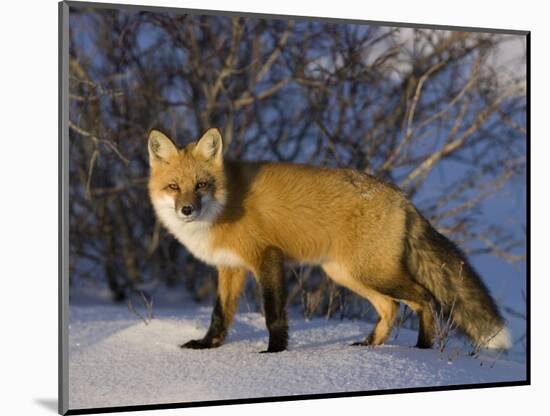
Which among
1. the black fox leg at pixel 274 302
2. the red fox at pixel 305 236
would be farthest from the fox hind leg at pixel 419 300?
the black fox leg at pixel 274 302

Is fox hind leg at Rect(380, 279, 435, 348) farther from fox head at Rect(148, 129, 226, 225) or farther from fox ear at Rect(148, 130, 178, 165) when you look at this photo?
fox ear at Rect(148, 130, 178, 165)

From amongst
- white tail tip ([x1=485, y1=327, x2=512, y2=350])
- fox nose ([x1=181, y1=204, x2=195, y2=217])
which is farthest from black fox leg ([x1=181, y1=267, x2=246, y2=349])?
white tail tip ([x1=485, y1=327, x2=512, y2=350])

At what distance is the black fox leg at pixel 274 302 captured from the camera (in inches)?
170

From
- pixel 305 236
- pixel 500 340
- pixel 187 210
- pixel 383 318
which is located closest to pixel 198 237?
pixel 187 210

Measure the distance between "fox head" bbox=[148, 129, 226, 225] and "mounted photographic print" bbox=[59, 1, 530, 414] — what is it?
0.03 feet

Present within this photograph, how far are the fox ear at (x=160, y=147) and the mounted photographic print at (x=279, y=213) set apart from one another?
0.04 feet

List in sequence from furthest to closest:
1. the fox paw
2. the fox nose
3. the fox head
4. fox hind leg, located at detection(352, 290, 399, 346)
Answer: fox hind leg, located at detection(352, 290, 399, 346)
the fox paw
the fox head
the fox nose

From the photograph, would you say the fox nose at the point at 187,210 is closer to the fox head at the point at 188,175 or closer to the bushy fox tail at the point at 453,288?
the fox head at the point at 188,175

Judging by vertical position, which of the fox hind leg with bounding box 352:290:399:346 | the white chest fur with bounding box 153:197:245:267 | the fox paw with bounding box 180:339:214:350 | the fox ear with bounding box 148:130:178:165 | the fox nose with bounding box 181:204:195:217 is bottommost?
the fox paw with bounding box 180:339:214:350

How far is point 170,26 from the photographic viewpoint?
6664 mm

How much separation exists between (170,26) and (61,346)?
11.7 feet

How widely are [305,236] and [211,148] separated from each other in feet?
2.34

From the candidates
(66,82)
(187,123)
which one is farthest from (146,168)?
(66,82)

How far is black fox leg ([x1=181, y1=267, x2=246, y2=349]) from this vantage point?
14.8 ft
